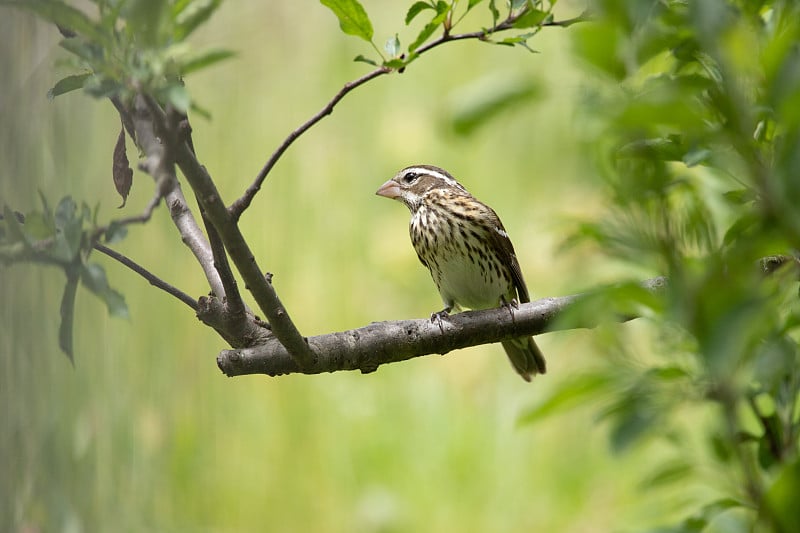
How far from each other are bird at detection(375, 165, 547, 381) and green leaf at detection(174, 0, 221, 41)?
1380 mm

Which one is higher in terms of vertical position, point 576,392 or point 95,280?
point 95,280

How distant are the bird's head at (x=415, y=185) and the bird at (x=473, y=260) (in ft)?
0.16

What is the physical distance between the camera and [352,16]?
907 mm

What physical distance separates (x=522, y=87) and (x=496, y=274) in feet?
3.20

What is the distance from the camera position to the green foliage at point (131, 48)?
0.68 m

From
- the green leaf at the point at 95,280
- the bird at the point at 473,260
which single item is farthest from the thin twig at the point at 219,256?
the bird at the point at 473,260

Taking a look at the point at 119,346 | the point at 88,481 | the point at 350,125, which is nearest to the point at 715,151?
the point at 88,481

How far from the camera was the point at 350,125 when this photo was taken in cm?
347

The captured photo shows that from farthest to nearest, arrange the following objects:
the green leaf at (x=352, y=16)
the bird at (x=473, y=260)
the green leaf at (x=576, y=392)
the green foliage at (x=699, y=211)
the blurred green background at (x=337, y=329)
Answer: the blurred green background at (x=337, y=329) < the bird at (x=473, y=260) < the green leaf at (x=352, y=16) < the green leaf at (x=576, y=392) < the green foliage at (x=699, y=211)

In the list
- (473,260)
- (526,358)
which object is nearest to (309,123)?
(473,260)

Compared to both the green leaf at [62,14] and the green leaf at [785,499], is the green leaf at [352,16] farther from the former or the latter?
the green leaf at [785,499]

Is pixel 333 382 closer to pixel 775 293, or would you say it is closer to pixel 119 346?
pixel 119 346

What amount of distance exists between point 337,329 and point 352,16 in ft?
7.49

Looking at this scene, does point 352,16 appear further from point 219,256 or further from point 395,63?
point 219,256
